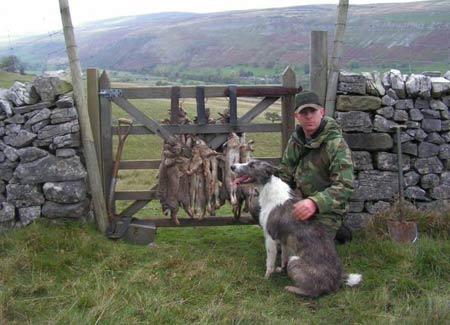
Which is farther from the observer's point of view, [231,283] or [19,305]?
[231,283]

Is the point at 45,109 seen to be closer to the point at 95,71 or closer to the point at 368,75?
the point at 95,71

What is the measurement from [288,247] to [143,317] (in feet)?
6.69

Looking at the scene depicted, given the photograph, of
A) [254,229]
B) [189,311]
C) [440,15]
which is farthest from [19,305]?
[440,15]

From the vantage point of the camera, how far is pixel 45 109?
290 inches

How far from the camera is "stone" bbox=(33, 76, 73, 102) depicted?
7.40 metres

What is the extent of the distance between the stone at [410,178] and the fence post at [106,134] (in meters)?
4.77

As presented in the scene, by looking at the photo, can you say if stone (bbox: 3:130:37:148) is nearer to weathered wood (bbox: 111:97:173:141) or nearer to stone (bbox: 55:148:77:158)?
stone (bbox: 55:148:77:158)

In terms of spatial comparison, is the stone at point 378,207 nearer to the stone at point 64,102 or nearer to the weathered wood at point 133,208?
the weathered wood at point 133,208

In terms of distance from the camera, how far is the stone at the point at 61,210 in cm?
751

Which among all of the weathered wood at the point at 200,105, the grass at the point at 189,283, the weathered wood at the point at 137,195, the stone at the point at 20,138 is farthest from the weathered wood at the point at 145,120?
the grass at the point at 189,283

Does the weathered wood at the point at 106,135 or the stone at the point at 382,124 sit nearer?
the stone at the point at 382,124

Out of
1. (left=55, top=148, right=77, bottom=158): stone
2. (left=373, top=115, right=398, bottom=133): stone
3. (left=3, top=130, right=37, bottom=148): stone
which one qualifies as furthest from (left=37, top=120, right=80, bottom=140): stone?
(left=373, top=115, right=398, bottom=133): stone

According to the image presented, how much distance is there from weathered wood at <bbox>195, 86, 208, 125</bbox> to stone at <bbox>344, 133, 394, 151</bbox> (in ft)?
7.35

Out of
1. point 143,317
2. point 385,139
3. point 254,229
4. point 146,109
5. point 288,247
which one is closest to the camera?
point 143,317
